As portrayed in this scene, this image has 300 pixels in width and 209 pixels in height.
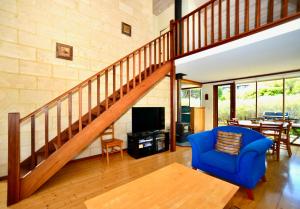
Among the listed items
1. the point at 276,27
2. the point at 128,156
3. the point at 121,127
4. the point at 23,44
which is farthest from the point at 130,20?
the point at 128,156

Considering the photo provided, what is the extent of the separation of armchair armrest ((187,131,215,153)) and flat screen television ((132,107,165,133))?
153 centimetres

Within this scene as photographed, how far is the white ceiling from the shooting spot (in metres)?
2.19

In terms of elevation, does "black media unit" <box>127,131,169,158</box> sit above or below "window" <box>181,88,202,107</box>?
below

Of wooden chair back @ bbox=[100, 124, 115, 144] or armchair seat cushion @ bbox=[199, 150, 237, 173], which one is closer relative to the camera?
armchair seat cushion @ bbox=[199, 150, 237, 173]

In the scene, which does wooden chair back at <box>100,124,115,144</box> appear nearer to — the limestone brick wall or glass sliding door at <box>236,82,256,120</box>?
the limestone brick wall

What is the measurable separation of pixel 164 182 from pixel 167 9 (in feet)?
18.4

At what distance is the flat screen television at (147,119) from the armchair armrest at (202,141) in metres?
1.53

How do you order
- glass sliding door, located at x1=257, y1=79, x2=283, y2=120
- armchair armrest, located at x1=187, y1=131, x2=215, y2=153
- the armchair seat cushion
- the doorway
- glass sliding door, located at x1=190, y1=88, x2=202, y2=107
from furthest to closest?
glass sliding door, located at x1=190, y1=88, x2=202, y2=107 → the doorway → glass sliding door, located at x1=257, y1=79, x2=283, y2=120 → armchair armrest, located at x1=187, y1=131, x2=215, y2=153 → the armchair seat cushion

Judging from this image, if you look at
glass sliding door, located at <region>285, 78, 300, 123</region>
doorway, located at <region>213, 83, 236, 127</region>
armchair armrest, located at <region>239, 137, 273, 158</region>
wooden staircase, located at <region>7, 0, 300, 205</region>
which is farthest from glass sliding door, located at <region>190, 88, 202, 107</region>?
armchair armrest, located at <region>239, 137, 273, 158</region>

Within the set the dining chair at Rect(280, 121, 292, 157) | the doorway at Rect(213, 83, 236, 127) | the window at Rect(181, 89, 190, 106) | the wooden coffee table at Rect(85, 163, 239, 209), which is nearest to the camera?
the wooden coffee table at Rect(85, 163, 239, 209)

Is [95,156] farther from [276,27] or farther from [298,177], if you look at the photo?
[276,27]

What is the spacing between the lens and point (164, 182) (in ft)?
5.00

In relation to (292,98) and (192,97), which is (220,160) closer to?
(292,98)

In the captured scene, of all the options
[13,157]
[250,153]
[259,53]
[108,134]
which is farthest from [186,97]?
[13,157]
